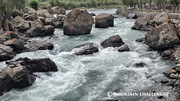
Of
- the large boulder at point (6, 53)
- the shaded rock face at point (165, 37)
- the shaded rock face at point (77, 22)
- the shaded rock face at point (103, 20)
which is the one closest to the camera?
the large boulder at point (6, 53)

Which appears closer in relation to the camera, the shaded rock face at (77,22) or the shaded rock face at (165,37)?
the shaded rock face at (165,37)

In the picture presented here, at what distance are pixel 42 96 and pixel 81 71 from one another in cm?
784

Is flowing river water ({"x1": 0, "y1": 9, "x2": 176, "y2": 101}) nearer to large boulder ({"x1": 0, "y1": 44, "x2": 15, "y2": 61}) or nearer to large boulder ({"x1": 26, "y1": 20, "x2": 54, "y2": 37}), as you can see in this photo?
large boulder ({"x1": 0, "y1": 44, "x2": 15, "y2": 61})

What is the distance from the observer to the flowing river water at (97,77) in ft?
66.8

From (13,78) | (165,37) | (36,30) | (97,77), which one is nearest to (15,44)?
(36,30)

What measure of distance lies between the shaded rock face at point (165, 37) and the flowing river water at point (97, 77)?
65.4 inches

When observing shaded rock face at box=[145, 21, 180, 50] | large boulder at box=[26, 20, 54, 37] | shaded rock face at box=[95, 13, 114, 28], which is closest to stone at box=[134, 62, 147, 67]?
shaded rock face at box=[145, 21, 180, 50]

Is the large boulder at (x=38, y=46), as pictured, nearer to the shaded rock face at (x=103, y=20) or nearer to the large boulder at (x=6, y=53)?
the large boulder at (x=6, y=53)

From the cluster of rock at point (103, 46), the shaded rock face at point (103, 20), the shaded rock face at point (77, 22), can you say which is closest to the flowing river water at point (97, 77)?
the cluster of rock at point (103, 46)

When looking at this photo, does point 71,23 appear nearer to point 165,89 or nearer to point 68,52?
point 68,52

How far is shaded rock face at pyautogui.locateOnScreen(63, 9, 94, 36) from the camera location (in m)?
48.7

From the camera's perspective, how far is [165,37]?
32.5 meters

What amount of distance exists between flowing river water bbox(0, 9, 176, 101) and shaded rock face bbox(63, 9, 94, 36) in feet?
47.9

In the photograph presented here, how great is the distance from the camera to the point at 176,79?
21578 mm
